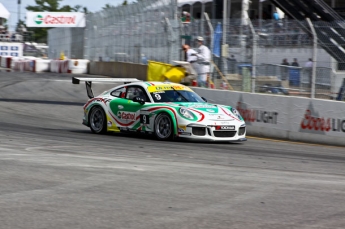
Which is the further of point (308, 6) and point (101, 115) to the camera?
point (308, 6)

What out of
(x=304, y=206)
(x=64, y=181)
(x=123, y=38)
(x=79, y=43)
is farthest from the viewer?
(x=79, y=43)

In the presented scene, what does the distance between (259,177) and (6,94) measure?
17.5m

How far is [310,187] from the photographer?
7.54 meters

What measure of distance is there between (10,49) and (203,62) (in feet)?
131

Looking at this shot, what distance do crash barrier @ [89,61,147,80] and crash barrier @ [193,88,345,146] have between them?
12.2 m

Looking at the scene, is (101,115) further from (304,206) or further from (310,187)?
(304,206)

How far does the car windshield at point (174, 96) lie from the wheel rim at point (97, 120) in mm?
1469

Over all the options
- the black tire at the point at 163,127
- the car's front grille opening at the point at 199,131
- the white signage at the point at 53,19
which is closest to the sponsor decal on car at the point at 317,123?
the car's front grille opening at the point at 199,131

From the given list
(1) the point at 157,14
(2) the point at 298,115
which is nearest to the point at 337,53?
(2) the point at 298,115

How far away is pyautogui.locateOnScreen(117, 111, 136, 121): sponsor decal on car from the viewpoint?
13.8m

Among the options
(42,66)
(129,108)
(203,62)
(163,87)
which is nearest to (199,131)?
(163,87)

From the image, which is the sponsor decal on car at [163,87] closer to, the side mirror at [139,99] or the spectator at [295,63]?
the side mirror at [139,99]

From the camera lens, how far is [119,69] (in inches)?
1287

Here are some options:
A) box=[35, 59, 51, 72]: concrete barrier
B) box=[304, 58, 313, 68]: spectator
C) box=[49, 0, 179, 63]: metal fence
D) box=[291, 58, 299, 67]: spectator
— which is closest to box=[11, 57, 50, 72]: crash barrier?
box=[35, 59, 51, 72]: concrete barrier
